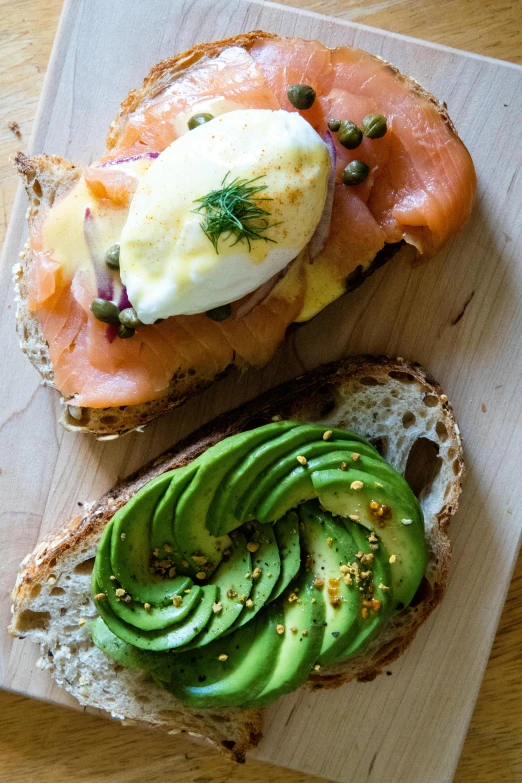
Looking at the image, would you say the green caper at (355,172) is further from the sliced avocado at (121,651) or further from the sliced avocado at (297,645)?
the sliced avocado at (121,651)

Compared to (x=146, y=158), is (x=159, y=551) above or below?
below

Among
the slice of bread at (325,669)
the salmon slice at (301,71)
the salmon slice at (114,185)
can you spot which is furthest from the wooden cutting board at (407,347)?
the salmon slice at (114,185)

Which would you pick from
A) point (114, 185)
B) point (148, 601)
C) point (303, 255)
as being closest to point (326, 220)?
point (303, 255)

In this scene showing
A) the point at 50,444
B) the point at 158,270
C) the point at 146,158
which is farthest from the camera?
the point at 50,444

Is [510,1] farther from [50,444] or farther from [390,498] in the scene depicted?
[50,444]

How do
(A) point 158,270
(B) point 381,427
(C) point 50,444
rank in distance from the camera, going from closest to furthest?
1. (A) point 158,270
2. (B) point 381,427
3. (C) point 50,444

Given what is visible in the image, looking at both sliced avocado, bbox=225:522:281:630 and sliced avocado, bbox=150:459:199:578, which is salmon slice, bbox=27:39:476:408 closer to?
sliced avocado, bbox=150:459:199:578

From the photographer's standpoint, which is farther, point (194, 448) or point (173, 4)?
point (173, 4)

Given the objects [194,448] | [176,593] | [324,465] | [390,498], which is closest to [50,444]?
[194,448]
